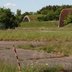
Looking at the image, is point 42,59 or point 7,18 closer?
point 42,59

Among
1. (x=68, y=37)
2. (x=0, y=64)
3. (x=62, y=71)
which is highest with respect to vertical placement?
(x=0, y=64)

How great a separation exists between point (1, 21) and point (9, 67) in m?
52.7

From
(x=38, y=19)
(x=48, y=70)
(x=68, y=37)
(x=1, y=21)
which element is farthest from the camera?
(x=38, y=19)

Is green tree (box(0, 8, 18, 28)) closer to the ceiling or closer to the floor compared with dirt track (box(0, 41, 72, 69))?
closer to the floor

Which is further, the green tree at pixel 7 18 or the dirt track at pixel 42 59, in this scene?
the green tree at pixel 7 18

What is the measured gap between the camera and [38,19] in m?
99.9

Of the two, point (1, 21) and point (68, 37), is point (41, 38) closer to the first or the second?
point (68, 37)

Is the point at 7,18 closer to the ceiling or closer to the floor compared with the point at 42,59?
closer to the floor

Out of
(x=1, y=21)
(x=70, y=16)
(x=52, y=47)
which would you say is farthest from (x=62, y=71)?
(x=70, y=16)

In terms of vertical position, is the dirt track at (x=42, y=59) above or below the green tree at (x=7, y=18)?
above

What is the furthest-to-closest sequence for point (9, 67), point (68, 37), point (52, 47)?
point (68, 37)
point (52, 47)
point (9, 67)

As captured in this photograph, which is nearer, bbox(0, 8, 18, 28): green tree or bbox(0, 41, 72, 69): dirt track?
bbox(0, 41, 72, 69): dirt track

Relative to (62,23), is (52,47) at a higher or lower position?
higher

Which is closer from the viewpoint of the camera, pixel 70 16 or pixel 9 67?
pixel 9 67
